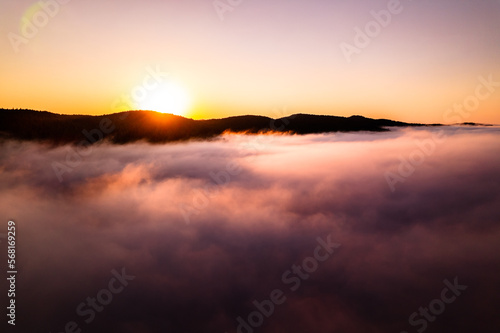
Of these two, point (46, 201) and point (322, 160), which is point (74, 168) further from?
point (322, 160)

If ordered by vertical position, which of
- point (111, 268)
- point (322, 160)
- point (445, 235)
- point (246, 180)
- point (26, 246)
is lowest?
point (111, 268)

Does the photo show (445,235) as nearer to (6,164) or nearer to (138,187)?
(138,187)

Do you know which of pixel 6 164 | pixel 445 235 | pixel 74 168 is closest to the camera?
pixel 445 235

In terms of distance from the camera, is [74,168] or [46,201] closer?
[46,201]

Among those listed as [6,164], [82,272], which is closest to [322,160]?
[82,272]

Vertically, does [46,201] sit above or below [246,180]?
below

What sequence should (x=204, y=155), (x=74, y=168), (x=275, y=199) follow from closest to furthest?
1. (x=275, y=199)
2. (x=204, y=155)
3. (x=74, y=168)
